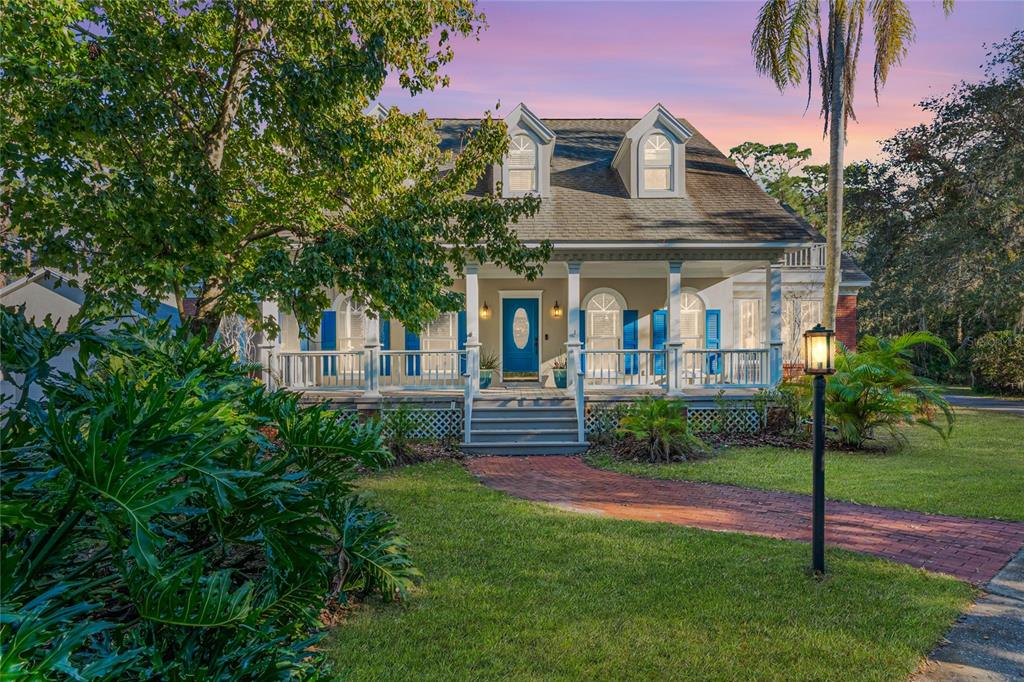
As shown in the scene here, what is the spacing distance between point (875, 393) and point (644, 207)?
607cm

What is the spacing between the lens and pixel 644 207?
44.9 feet

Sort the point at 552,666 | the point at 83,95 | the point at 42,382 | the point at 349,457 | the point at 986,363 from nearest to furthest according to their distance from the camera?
the point at 42,382 < the point at 552,666 < the point at 349,457 < the point at 83,95 < the point at 986,363

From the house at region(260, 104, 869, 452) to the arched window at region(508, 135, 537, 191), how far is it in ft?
0.08

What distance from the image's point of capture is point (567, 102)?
14625 mm

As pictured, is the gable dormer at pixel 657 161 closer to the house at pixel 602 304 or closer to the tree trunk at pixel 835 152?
the house at pixel 602 304

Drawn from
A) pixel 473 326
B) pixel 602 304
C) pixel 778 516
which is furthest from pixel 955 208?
pixel 778 516

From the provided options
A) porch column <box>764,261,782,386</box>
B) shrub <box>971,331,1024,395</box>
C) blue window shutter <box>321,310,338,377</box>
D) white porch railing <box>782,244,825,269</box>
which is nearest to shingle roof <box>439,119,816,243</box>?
porch column <box>764,261,782,386</box>

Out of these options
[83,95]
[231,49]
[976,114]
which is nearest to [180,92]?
[231,49]

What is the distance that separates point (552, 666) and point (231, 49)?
7.89 m

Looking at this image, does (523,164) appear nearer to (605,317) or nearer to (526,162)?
(526,162)

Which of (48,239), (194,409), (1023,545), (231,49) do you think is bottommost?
(1023,545)

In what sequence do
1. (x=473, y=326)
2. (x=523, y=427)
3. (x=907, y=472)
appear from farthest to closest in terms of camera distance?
(x=473, y=326)
(x=523, y=427)
(x=907, y=472)

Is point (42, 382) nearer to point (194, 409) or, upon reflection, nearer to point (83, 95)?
point (194, 409)

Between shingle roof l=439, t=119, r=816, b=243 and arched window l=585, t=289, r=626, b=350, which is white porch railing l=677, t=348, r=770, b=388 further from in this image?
arched window l=585, t=289, r=626, b=350
